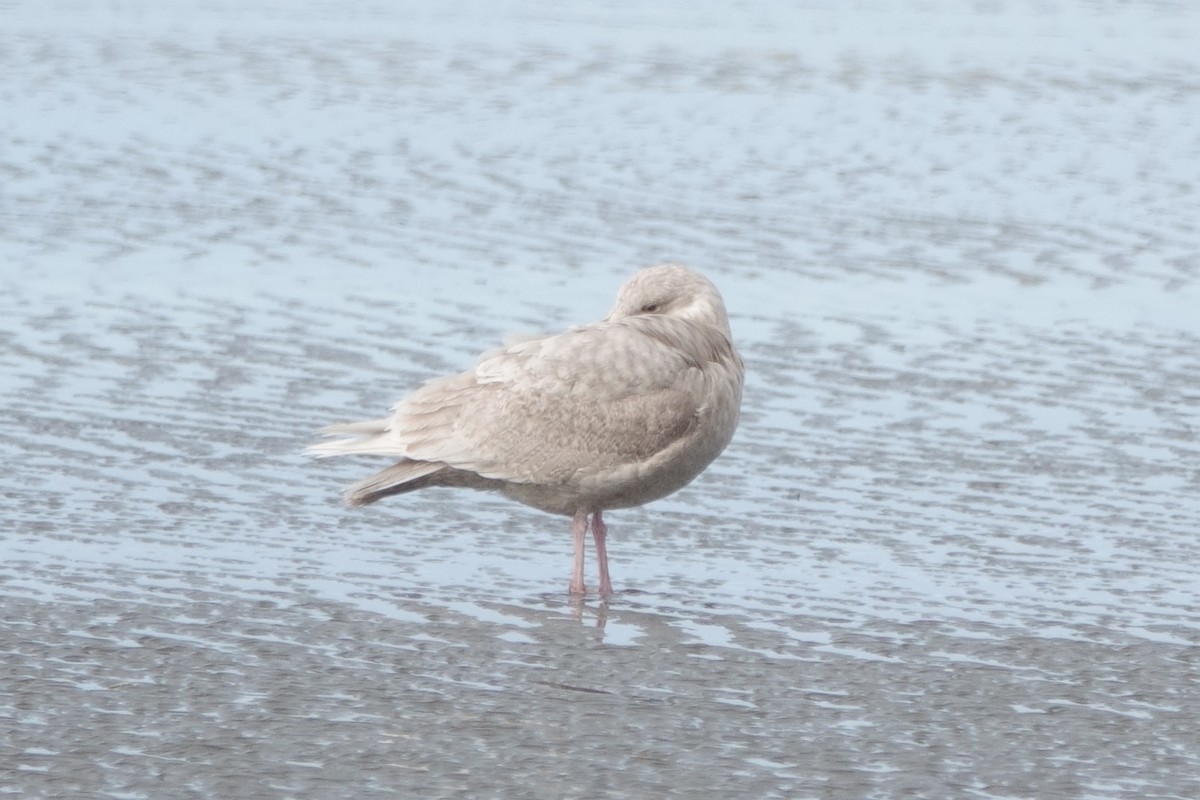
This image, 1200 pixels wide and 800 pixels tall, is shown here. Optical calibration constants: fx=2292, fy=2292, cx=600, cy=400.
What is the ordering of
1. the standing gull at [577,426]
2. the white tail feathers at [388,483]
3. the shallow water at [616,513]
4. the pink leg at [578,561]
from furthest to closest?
the white tail feathers at [388,483], the standing gull at [577,426], the pink leg at [578,561], the shallow water at [616,513]

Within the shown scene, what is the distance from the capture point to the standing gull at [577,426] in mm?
Result: 7793

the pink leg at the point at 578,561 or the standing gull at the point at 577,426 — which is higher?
the standing gull at the point at 577,426

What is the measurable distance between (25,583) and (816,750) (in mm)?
2774

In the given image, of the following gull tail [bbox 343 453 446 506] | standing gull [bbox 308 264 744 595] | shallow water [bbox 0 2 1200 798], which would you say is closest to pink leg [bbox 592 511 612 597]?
standing gull [bbox 308 264 744 595]

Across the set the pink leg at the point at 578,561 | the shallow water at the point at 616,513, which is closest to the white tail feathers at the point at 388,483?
the shallow water at the point at 616,513

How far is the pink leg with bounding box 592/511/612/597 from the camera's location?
7695mm

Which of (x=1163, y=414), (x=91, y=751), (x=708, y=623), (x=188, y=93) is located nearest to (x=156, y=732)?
(x=91, y=751)

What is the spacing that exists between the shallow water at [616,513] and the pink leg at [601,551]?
11 cm

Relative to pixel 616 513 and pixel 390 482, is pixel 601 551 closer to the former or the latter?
pixel 390 482

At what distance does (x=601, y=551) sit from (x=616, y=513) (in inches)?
48.6

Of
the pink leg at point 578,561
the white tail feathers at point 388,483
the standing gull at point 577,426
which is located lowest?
the pink leg at point 578,561

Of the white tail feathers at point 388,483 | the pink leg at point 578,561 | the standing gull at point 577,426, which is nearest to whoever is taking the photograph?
the pink leg at point 578,561

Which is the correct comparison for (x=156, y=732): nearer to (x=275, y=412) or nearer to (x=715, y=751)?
(x=715, y=751)

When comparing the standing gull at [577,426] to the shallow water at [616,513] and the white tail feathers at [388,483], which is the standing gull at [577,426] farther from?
the shallow water at [616,513]
